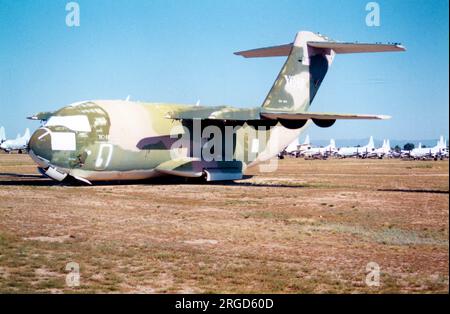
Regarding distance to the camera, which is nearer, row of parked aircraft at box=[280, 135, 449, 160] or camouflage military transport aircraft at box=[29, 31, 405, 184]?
camouflage military transport aircraft at box=[29, 31, 405, 184]

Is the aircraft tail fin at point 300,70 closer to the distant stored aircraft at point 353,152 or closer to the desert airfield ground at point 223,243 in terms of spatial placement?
the desert airfield ground at point 223,243

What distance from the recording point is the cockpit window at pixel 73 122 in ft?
76.3

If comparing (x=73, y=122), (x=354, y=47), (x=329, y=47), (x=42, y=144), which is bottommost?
(x=42, y=144)

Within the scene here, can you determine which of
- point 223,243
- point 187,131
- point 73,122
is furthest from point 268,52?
point 223,243

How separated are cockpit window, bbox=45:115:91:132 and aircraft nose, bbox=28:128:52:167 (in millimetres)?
681

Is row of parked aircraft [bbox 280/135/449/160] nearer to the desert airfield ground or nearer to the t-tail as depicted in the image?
→ the t-tail

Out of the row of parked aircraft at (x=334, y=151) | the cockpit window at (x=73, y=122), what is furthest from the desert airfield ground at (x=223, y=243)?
Result: the row of parked aircraft at (x=334, y=151)

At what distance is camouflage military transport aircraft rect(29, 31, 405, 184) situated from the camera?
23.4m

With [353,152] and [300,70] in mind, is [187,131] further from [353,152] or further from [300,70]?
[353,152]

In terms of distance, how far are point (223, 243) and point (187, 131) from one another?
15.9 m

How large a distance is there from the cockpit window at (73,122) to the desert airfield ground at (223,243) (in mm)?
3835

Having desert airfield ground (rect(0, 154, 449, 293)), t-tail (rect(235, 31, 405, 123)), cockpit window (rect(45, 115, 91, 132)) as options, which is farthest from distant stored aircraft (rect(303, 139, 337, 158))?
desert airfield ground (rect(0, 154, 449, 293))

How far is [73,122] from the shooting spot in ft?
76.8

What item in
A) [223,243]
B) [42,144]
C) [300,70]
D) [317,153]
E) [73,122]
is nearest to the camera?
[223,243]
